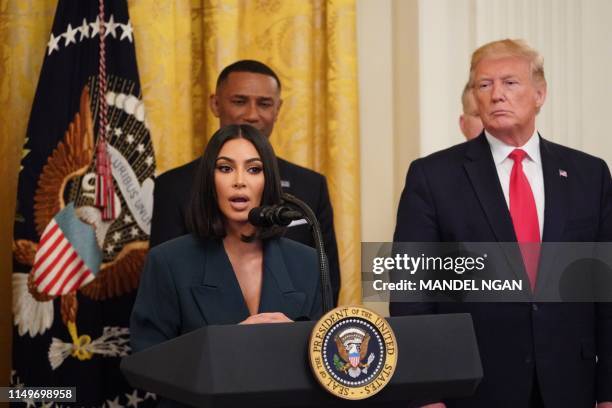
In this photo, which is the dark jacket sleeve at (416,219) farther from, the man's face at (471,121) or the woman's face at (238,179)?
the man's face at (471,121)

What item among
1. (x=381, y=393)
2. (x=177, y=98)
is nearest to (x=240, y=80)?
(x=177, y=98)

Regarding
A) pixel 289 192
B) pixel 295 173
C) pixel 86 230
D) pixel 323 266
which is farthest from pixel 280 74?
pixel 323 266

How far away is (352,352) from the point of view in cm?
182

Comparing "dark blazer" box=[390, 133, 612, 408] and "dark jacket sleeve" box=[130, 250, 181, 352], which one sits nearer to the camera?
"dark jacket sleeve" box=[130, 250, 181, 352]

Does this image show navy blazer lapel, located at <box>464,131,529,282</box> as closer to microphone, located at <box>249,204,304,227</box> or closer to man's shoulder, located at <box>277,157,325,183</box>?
man's shoulder, located at <box>277,157,325,183</box>

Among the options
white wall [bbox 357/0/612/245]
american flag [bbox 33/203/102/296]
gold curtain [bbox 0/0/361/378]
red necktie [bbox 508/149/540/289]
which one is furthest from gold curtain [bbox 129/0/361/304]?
red necktie [bbox 508/149/540/289]

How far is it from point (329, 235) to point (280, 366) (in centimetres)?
200

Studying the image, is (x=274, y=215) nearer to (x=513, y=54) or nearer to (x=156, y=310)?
(x=156, y=310)

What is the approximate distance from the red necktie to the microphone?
116cm

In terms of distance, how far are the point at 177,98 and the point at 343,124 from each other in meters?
0.81

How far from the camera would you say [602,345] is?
10.1ft

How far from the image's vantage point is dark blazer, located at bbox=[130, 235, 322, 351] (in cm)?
251

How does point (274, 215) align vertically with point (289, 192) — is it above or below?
below

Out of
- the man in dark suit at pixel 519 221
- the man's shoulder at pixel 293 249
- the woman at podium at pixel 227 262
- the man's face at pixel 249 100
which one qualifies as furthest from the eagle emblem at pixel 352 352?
the man's face at pixel 249 100
